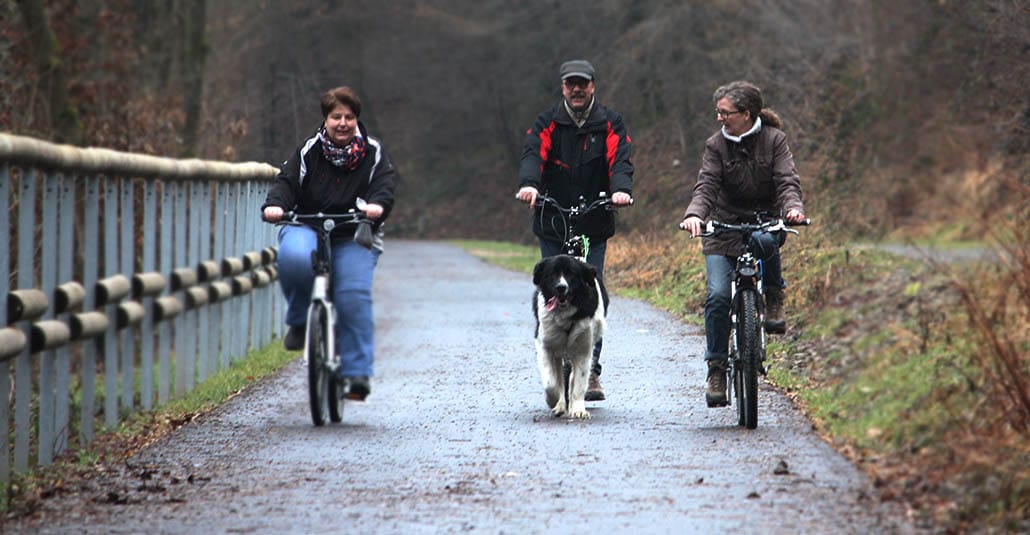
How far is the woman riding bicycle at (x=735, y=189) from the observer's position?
9.36 metres

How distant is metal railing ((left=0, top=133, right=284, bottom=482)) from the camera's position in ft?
29.6

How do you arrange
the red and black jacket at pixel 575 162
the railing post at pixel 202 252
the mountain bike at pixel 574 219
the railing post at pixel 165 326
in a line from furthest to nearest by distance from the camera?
the railing post at pixel 202 252 → the railing post at pixel 165 326 → the red and black jacket at pixel 575 162 → the mountain bike at pixel 574 219

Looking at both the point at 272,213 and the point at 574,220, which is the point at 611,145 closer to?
the point at 574,220

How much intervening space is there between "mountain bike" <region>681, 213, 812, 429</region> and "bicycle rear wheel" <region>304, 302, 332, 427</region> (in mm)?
2197

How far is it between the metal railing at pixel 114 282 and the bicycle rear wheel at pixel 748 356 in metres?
3.80

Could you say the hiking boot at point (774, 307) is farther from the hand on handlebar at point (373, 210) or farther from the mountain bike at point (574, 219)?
the hand on handlebar at point (373, 210)

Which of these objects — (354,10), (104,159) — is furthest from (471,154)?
(104,159)

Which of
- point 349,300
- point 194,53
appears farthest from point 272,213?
point 194,53

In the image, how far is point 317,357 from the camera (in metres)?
9.37

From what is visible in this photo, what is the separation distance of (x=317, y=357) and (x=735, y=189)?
2542 mm

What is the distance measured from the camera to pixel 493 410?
10.5 m

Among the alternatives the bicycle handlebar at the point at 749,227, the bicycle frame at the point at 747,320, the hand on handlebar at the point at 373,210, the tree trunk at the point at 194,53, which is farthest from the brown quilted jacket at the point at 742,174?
the tree trunk at the point at 194,53

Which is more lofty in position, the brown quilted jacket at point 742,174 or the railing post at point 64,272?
the brown quilted jacket at point 742,174

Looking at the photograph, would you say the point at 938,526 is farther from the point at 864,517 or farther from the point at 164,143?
the point at 164,143
